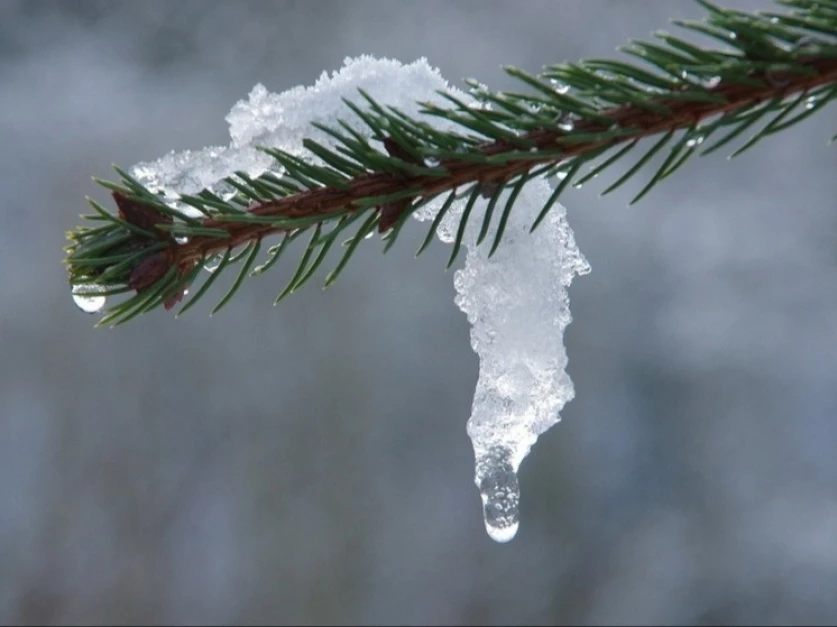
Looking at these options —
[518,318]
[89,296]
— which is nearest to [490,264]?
[518,318]

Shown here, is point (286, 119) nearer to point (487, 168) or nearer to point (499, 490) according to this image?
point (487, 168)

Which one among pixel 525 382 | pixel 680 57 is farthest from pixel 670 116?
pixel 525 382

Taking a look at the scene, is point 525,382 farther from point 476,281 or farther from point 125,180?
point 125,180

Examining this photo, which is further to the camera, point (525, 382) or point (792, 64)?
point (525, 382)

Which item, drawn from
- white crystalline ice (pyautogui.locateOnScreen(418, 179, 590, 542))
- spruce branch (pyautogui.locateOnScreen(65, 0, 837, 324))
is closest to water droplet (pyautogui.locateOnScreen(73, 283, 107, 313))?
spruce branch (pyautogui.locateOnScreen(65, 0, 837, 324))

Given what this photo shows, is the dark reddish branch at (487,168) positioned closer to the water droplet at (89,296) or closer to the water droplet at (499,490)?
the water droplet at (89,296)

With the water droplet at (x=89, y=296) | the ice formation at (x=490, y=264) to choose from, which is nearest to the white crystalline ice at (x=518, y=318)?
the ice formation at (x=490, y=264)
